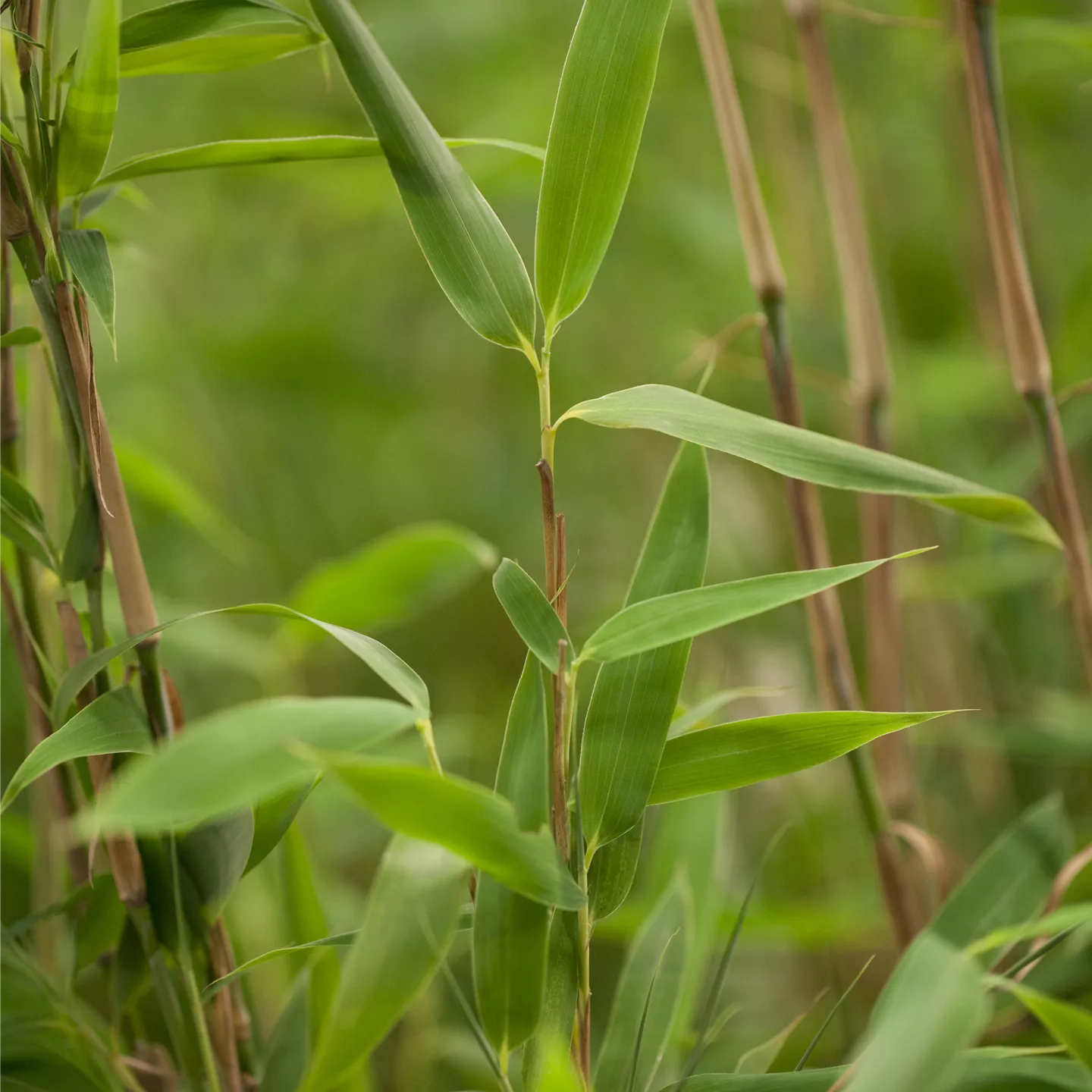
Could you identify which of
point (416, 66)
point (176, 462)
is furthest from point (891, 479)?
point (176, 462)

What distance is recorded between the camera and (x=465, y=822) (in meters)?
0.22

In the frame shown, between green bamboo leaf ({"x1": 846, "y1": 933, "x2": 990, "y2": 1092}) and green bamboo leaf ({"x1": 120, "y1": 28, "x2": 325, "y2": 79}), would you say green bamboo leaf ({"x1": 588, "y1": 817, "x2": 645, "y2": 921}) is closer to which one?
green bamboo leaf ({"x1": 846, "y1": 933, "x2": 990, "y2": 1092})

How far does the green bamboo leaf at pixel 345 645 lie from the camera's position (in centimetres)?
25

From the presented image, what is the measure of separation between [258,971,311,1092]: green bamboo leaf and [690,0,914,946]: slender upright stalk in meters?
0.23

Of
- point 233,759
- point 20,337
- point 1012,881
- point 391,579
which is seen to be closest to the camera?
point 233,759

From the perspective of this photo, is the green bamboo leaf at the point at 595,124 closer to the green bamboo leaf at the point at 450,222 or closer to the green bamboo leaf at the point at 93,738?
the green bamboo leaf at the point at 450,222

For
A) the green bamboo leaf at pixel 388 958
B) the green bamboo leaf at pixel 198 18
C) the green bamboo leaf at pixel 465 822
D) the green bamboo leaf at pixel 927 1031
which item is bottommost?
the green bamboo leaf at pixel 927 1031

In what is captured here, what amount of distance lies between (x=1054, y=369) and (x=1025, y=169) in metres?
0.34

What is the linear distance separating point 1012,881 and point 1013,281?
234 mm

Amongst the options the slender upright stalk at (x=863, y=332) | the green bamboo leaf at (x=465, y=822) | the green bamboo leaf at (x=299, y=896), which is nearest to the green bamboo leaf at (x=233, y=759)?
the green bamboo leaf at (x=465, y=822)

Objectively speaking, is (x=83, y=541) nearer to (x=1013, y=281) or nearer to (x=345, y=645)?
(x=345, y=645)

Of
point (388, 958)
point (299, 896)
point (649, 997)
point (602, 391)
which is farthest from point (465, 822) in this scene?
point (602, 391)

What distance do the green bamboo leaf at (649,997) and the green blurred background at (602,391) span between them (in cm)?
10

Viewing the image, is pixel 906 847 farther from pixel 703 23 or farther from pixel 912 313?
pixel 912 313
